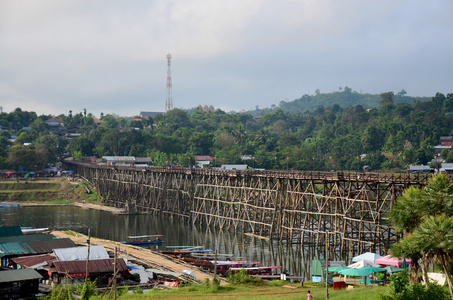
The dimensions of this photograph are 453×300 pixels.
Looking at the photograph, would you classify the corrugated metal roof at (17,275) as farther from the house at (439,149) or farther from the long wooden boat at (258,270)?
the house at (439,149)

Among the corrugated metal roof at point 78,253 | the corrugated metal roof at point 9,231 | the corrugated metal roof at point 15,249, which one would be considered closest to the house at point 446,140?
the corrugated metal roof at point 9,231

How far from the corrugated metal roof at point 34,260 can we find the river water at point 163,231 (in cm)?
1472

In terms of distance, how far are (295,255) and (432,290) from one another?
2249 cm

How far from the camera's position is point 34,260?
126ft

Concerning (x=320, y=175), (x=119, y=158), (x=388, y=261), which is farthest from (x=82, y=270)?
(x=119, y=158)

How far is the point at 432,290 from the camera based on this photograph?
24219mm

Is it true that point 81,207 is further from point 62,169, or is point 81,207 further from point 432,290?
point 432,290

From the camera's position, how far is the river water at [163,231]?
45.9m

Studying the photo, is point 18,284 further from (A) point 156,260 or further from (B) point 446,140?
(B) point 446,140

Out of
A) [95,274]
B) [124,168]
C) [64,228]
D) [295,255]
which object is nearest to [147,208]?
[124,168]

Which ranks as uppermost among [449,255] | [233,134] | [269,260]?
[233,134]

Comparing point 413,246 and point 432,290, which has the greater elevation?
point 413,246

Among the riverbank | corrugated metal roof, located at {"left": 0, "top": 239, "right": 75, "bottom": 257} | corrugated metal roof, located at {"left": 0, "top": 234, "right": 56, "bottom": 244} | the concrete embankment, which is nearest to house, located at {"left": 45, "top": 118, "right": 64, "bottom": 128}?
the riverbank

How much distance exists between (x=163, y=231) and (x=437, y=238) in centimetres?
4455
